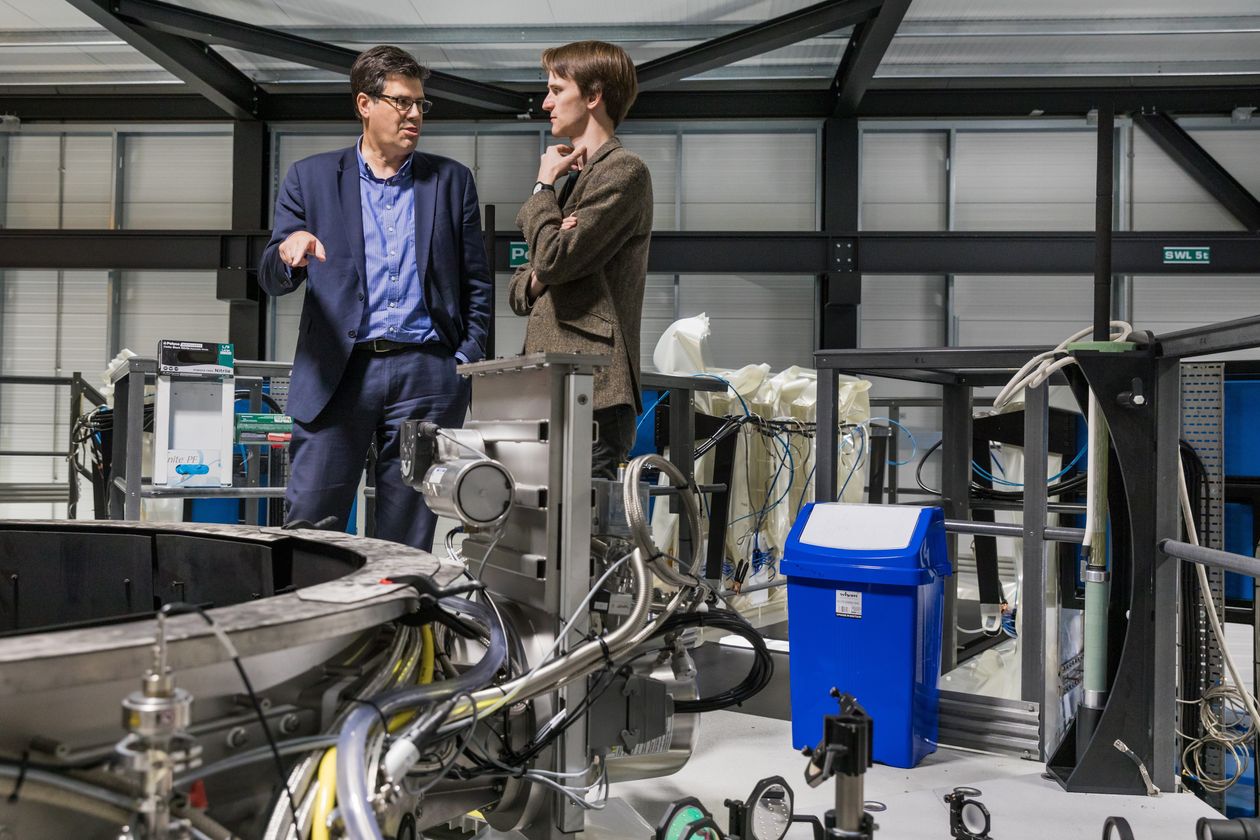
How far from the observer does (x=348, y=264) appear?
5.53 ft

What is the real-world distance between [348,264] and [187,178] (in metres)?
6.19

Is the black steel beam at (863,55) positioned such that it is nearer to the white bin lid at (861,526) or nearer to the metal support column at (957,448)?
the metal support column at (957,448)

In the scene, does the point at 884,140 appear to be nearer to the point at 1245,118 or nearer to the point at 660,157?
the point at 660,157

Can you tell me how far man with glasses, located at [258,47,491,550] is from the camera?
163 centimetres

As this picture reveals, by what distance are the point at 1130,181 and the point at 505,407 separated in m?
6.74

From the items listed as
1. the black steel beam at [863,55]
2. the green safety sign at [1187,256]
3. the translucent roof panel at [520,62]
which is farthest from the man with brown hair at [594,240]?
the green safety sign at [1187,256]

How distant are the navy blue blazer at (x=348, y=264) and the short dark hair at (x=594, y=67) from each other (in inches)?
11.9

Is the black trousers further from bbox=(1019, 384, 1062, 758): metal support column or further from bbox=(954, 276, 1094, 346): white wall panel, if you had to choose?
bbox=(954, 276, 1094, 346): white wall panel

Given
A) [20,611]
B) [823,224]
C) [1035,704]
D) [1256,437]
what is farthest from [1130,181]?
[20,611]

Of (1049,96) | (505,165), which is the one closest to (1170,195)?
(1049,96)

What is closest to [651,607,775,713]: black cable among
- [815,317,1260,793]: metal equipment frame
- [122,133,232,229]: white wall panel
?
[815,317,1260,793]: metal equipment frame

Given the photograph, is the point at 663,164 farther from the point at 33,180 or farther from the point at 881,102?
the point at 33,180

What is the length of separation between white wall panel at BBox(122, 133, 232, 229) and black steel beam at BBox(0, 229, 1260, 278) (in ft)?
3.47

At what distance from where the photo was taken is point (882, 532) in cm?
195
